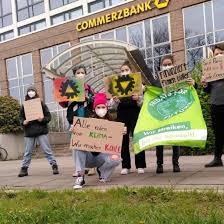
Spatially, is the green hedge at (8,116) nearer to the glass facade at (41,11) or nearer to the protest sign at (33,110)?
the protest sign at (33,110)

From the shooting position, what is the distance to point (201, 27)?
24516mm

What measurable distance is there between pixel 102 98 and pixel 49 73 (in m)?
5.83

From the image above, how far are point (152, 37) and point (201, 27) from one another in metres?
3.03

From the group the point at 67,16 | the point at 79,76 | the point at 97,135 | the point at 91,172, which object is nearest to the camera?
the point at 97,135

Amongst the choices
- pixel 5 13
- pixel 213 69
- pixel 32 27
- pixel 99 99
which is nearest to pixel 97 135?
pixel 99 99

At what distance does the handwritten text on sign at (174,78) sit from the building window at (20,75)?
26649 mm

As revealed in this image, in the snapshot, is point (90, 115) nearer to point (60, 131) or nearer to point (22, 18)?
point (60, 131)

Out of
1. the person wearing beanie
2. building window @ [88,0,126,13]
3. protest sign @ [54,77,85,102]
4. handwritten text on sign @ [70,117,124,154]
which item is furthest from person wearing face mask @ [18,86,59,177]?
building window @ [88,0,126,13]

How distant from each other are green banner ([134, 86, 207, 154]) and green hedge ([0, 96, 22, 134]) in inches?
447

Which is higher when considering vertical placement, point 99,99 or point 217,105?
point 99,99

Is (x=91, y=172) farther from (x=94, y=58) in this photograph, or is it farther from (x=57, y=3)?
(x=57, y=3)


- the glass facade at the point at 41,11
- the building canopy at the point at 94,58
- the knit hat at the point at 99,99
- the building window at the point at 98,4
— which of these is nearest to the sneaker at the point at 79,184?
the knit hat at the point at 99,99

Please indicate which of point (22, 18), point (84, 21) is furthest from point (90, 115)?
point (22, 18)

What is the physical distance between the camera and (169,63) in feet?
26.3
